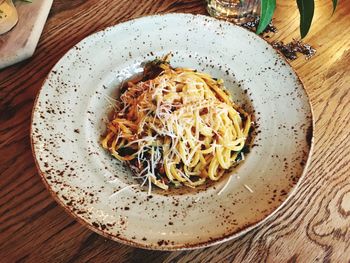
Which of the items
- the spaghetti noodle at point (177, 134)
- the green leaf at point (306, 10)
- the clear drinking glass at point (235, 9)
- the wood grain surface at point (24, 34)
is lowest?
the wood grain surface at point (24, 34)

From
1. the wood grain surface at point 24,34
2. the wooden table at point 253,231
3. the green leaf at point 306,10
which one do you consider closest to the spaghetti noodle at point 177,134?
the wooden table at point 253,231

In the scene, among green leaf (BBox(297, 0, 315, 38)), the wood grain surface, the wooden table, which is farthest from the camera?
the wood grain surface

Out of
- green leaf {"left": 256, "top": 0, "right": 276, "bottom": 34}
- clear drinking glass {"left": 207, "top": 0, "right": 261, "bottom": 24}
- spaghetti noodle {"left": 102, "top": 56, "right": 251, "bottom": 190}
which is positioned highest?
green leaf {"left": 256, "top": 0, "right": 276, "bottom": 34}

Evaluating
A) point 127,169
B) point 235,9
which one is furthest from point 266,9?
point 127,169

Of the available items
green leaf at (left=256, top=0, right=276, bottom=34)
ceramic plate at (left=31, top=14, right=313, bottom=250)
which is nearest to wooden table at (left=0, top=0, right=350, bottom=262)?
ceramic plate at (left=31, top=14, right=313, bottom=250)

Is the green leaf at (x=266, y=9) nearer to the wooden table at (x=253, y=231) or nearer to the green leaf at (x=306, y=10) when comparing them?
the green leaf at (x=306, y=10)

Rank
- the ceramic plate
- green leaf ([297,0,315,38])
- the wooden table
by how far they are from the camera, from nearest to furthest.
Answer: the ceramic plate, the wooden table, green leaf ([297,0,315,38])

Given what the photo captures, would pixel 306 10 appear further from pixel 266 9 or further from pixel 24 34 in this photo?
pixel 24 34

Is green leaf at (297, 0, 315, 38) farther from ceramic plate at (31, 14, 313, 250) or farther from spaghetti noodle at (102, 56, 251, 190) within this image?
spaghetti noodle at (102, 56, 251, 190)
